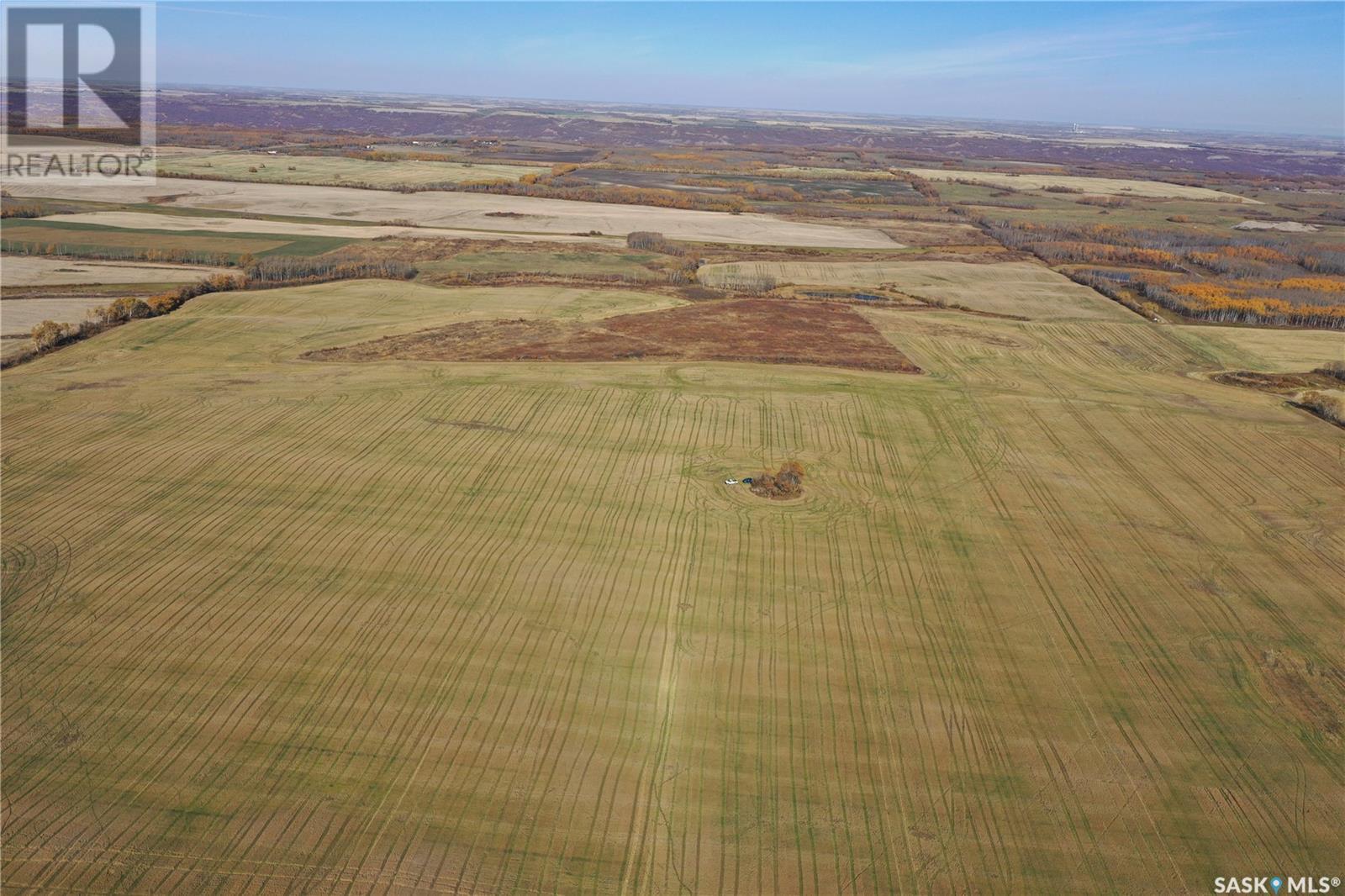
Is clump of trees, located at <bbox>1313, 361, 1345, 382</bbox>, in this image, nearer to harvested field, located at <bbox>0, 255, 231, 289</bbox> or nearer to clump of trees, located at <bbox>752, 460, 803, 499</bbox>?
clump of trees, located at <bbox>752, 460, 803, 499</bbox>

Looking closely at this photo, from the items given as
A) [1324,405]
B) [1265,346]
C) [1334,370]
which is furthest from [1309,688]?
[1265,346]

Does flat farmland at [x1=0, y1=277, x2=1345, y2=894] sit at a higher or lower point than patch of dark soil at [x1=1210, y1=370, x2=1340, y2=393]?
lower

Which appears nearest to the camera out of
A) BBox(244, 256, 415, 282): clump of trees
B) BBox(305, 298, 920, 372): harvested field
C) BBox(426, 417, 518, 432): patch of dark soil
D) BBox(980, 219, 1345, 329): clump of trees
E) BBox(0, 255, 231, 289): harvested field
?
BBox(426, 417, 518, 432): patch of dark soil

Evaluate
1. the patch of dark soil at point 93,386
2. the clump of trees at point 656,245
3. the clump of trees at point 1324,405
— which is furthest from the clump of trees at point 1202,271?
the patch of dark soil at point 93,386

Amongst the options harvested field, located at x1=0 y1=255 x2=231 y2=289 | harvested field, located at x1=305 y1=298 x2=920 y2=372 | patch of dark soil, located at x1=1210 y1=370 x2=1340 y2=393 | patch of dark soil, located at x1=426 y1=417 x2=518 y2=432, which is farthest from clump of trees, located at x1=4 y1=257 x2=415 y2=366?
patch of dark soil, located at x1=1210 y1=370 x2=1340 y2=393

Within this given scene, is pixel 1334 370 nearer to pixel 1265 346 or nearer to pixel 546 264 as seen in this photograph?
pixel 1265 346

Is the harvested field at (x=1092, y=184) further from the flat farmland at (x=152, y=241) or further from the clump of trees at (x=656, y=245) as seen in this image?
the flat farmland at (x=152, y=241)
